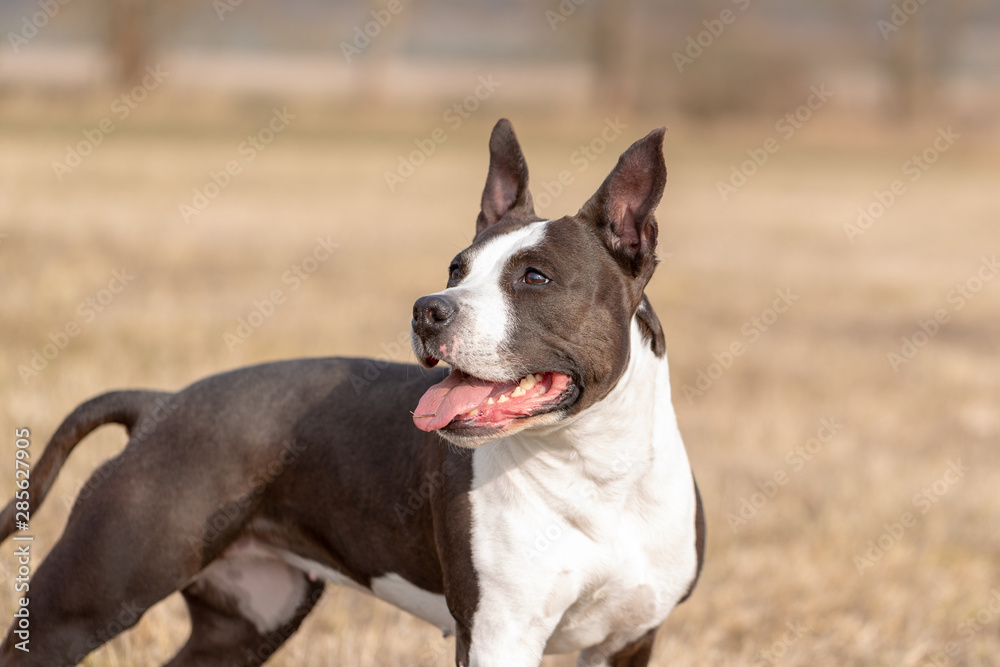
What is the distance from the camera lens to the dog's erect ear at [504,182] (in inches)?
155

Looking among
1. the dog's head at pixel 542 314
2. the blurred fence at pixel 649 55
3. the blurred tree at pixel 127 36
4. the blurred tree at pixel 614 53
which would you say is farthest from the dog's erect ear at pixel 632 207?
the blurred tree at pixel 614 53

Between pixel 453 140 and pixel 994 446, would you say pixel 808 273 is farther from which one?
pixel 453 140

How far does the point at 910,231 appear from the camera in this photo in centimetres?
2009

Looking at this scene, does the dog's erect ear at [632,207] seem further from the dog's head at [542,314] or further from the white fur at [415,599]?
the white fur at [415,599]

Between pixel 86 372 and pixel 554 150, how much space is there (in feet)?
71.0

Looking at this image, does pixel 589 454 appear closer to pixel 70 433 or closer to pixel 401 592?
pixel 401 592

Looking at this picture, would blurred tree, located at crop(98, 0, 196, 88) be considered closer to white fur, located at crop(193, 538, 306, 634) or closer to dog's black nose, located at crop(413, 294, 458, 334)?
white fur, located at crop(193, 538, 306, 634)

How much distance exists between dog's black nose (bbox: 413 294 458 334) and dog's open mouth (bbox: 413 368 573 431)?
242 millimetres

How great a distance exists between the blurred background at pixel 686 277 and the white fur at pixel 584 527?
153 centimetres

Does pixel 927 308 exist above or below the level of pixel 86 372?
below

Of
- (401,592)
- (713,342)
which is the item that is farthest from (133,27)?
(401,592)

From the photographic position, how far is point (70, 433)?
396 cm

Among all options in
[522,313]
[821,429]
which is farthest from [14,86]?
[522,313]

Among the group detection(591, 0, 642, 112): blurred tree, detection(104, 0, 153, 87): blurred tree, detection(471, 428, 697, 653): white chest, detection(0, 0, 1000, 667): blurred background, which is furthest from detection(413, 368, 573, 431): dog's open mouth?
detection(591, 0, 642, 112): blurred tree
